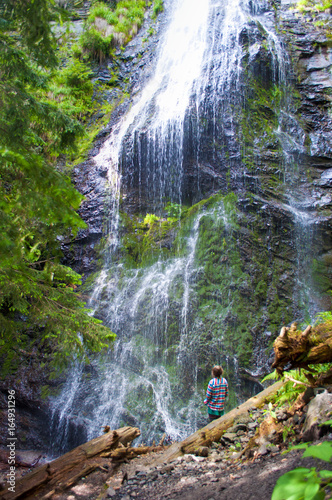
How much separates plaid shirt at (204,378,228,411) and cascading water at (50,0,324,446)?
2.37 m

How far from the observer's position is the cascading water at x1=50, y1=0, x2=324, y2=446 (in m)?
8.05

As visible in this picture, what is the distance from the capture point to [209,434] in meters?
4.44

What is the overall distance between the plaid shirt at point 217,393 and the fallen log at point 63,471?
1532 mm

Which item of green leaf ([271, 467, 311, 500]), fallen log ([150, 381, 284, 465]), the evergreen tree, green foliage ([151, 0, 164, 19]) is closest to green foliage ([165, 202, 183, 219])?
the evergreen tree

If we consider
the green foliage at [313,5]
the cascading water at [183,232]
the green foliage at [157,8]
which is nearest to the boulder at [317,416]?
the cascading water at [183,232]

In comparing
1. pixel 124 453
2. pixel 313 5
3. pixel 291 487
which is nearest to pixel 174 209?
pixel 124 453

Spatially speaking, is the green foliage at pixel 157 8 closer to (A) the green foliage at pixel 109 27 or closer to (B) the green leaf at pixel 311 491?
(A) the green foliage at pixel 109 27

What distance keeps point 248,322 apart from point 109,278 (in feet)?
15.4

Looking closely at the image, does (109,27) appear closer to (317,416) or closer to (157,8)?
(157,8)

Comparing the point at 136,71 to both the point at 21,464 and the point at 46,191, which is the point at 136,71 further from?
the point at 21,464

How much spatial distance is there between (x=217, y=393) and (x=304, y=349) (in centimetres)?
252

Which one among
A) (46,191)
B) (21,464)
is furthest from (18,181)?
(21,464)

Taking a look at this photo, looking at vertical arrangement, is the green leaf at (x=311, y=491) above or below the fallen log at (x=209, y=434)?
above

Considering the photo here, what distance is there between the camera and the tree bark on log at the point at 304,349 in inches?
125
